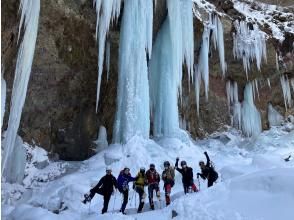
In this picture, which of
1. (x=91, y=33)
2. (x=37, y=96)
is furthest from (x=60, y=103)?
(x=91, y=33)

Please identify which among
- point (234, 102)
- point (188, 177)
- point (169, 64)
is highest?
point (169, 64)

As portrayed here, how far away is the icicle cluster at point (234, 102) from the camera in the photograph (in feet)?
70.1

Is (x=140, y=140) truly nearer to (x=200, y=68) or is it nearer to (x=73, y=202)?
(x=73, y=202)

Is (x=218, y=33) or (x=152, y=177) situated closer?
(x=152, y=177)

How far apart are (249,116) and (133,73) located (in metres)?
10.2

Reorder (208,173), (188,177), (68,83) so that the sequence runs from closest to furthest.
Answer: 1. (188,177)
2. (208,173)
3. (68,83)

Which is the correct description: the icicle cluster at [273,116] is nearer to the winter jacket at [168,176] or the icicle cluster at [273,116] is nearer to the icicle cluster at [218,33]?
the icicle cluster at [218,33]

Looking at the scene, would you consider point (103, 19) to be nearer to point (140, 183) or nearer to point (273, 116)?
point (140, 183)

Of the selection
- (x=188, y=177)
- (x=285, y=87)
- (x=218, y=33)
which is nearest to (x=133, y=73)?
(x=188, y=177)

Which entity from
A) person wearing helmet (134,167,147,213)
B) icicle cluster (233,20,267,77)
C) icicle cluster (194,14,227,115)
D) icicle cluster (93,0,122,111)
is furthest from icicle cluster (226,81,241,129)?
person wearing helmet (134,167,147,213)

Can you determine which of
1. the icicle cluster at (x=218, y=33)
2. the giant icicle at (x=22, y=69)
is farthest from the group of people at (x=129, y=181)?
the icicle cluster at (x=218, y=33)

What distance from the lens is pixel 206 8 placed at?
18078 millimetres

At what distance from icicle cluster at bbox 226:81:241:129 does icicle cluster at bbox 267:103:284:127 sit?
1.91 meters

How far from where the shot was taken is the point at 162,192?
1050 cm
